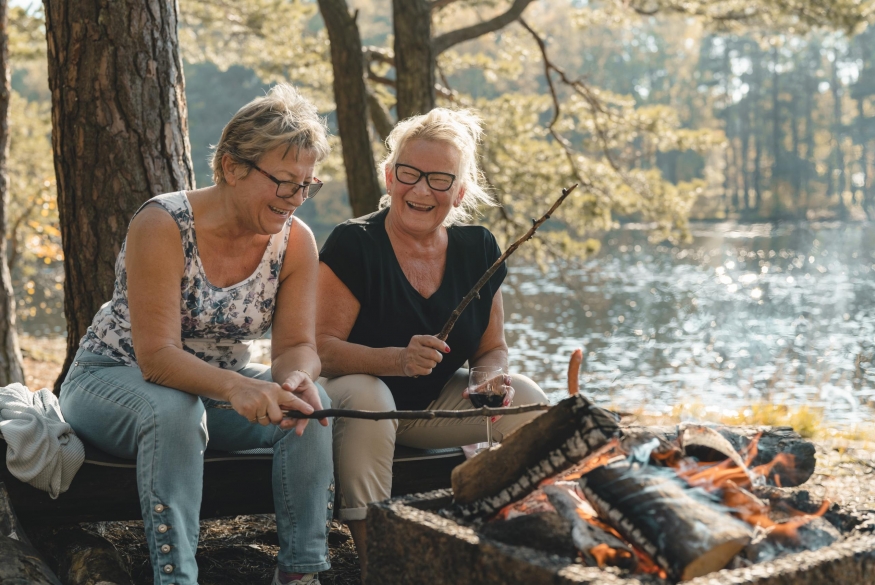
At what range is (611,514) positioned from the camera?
6.25ft

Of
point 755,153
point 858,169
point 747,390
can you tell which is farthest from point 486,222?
point 858,169

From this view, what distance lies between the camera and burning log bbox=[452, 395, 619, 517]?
1906 mm

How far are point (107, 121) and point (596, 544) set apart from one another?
2572 mm

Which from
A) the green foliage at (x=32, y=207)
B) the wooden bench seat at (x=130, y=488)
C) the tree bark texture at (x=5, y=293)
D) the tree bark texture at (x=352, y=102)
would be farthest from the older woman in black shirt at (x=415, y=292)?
the green foliage at (x=32, y=207)

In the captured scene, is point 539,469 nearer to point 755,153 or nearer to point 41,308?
point 41,308

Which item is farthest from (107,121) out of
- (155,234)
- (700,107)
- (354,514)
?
(700,107)

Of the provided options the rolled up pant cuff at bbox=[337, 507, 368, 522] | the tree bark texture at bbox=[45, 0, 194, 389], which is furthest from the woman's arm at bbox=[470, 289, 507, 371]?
the tree bark texture at bbox=[45, 0, 194, 389]

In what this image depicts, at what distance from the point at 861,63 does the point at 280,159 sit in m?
53.4

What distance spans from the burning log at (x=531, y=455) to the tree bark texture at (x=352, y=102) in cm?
511

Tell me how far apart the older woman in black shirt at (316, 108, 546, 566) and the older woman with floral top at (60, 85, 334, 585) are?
19 centimetres

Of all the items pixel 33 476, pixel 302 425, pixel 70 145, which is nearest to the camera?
pixel 302 425

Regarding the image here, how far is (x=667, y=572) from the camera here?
177 centimetres

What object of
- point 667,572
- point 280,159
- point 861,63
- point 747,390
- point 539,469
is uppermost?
point 861,63

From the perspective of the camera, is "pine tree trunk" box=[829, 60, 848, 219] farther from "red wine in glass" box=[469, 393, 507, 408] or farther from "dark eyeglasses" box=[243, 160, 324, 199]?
"dark eyeglasses" box=[243, 160, 324, 199]
